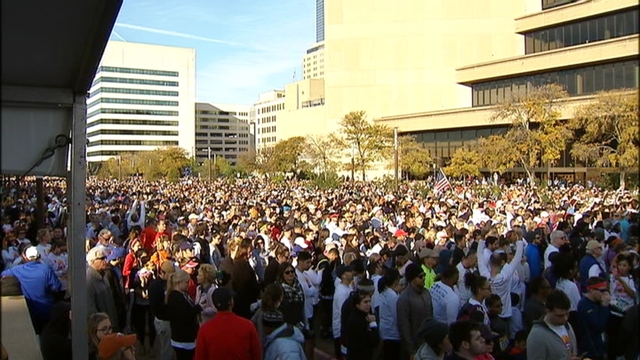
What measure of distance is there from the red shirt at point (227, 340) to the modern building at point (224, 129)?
586ft

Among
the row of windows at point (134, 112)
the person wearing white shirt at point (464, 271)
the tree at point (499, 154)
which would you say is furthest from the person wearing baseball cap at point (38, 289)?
the row of windows at point (134, 112)

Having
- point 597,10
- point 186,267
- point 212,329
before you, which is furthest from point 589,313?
point 597,10

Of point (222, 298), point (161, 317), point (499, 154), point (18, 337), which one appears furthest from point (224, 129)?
point (18, 337)

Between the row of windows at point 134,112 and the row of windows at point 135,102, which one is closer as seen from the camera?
the row of windows at point 134,112

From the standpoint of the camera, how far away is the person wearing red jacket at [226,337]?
15.8 feet

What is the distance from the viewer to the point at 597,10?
53.9 m

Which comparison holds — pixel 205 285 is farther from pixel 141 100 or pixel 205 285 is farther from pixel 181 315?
pixel 141 100

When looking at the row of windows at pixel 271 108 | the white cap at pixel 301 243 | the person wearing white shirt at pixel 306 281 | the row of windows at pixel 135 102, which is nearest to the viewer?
the person wearing white shirt at pixel 306 281

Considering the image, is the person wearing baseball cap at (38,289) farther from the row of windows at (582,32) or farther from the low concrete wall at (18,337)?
the row of windows at (582,32)

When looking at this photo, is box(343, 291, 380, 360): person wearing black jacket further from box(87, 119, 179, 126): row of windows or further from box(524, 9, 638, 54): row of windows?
box(87, 119, 179, 126): row of windows

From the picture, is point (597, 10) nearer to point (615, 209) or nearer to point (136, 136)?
point (615, 209)

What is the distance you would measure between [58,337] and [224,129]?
18940 centimetres

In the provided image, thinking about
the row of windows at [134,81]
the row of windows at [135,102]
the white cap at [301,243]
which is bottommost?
the white cap at [301,243]

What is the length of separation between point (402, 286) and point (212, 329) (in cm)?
325
